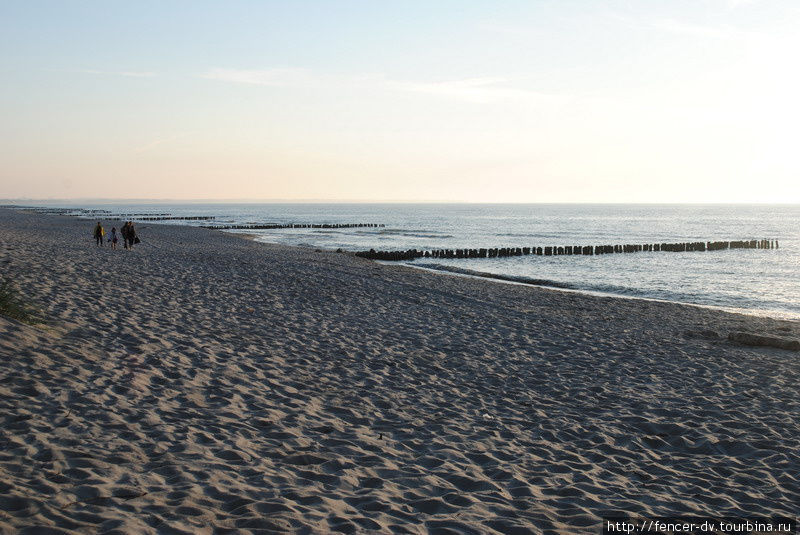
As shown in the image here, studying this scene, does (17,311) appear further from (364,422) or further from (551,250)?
(551,250)

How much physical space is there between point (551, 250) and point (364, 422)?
136ft

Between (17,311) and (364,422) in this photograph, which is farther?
(17,311)

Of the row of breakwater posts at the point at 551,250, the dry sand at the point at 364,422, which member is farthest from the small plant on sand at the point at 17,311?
the row of breakwater posts at the point at 551,250

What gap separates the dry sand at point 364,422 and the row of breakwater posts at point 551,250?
2471 cm

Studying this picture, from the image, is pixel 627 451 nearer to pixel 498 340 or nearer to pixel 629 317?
pixel 498 340

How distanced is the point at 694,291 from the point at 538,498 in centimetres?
2446

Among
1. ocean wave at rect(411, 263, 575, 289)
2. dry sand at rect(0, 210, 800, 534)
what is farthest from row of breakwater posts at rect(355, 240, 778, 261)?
dry sand at rect(0, 210, 800, 534)

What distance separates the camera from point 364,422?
6680mm

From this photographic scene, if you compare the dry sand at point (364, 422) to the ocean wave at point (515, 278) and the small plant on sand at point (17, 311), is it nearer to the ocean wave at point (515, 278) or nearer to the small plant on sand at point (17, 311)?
the small plant on sand at point (17, 311)

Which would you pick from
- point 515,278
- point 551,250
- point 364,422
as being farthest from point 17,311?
point 551,250

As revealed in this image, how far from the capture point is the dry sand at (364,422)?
4.54 m

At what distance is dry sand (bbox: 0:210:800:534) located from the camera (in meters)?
4.54

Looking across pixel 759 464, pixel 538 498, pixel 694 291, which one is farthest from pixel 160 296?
pixel 694 291

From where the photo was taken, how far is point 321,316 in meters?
12.9
